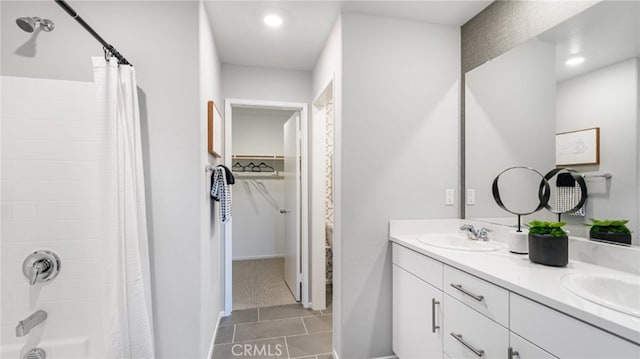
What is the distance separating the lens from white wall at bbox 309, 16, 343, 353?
1959 millimetres

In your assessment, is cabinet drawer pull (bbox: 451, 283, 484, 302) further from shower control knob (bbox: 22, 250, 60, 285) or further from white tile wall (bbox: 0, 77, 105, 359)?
shower control knob (bbox: 22, 250, 60, 285)

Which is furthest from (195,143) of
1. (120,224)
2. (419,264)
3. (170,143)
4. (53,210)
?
(419,264)

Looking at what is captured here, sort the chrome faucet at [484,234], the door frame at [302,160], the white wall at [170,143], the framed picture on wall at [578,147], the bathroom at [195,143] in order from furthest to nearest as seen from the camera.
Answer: the door frame at [302,160], the chrome faucet at [484,234], the white wall at [170,143], the bathroom at [195,143], the framed picture on wall at [578,147]

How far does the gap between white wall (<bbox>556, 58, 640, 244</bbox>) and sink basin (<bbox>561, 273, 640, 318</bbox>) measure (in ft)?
0.85

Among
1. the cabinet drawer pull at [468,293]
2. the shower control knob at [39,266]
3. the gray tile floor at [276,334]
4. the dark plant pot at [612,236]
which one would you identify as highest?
the dark plant pot at [612,236]

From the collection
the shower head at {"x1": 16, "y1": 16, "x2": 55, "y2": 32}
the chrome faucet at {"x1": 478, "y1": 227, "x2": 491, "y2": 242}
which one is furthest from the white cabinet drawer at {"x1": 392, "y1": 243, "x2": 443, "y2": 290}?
the shower head at {"x1": 16, "y1": 16, "x2": 55, "y2": 32}

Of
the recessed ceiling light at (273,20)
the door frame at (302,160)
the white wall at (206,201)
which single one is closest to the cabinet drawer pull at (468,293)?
the white wall at (206,201)

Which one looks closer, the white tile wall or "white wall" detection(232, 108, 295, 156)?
the white tile wall

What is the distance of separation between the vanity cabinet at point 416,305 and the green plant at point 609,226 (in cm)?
71

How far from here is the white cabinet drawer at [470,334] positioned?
1105mm

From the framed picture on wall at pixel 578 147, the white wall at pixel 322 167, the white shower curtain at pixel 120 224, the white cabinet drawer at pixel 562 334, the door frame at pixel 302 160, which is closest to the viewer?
the white cabinet drawer at pixel 562 334

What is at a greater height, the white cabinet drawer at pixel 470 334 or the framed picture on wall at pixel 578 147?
the framed picture on wall at pixel 578 147

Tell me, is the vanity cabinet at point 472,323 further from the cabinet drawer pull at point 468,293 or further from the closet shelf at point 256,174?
the closet shelf at point 256,174

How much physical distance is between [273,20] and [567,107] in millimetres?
1907
